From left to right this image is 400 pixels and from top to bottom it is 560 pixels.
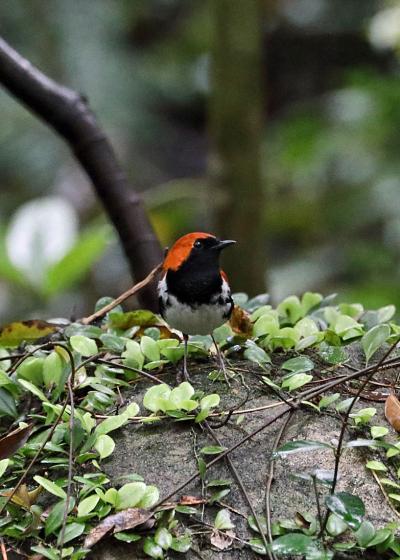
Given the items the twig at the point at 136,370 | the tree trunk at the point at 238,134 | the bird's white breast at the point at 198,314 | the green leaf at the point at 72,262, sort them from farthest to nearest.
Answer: the tree trunk at the point at 238,134, the green leaf at the point at 72,262, the bird's white breast at the point at 198,314, the twig at the point at 136,370

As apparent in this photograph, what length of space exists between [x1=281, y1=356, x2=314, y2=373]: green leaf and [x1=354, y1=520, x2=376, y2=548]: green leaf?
655 mm

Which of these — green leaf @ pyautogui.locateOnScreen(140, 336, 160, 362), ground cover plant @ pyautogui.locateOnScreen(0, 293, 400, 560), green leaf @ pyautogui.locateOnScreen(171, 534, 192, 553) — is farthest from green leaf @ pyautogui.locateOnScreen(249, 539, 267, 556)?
green leaf @ pyautogui.locateOnScreen(140, 336, 160, 362)

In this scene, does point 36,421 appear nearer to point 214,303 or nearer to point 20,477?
point 20,477

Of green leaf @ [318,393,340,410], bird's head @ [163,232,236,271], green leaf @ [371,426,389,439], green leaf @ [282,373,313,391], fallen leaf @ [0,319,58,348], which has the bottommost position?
green leaf @ [371,426,389,439]

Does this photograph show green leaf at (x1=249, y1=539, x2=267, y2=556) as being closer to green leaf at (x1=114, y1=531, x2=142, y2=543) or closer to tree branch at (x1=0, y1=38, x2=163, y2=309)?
green leaf at (x1=114, y1=531, x2=142, y2=543)

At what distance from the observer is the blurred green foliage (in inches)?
331

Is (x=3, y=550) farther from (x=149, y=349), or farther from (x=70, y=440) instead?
(x=149, y=349)

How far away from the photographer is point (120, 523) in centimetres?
220

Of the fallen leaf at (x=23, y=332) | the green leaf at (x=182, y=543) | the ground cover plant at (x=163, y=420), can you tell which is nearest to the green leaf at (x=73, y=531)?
the ground cover plant at (x=163, y=420)

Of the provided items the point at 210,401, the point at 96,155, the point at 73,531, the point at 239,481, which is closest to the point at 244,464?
Result: the point at 239,481

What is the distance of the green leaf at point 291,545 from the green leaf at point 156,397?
623 millimetres

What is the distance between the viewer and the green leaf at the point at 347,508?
2102 millimetres

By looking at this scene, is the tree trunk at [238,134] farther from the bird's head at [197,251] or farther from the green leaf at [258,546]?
the green leaf at [258,546]

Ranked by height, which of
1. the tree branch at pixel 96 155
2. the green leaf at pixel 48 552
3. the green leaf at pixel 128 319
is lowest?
the green leaf at pixel 48 552
